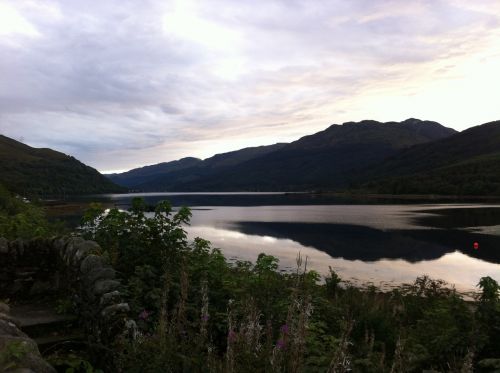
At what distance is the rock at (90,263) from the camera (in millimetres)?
6566

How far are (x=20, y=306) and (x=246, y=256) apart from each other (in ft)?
95.8

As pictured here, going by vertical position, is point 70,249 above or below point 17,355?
above

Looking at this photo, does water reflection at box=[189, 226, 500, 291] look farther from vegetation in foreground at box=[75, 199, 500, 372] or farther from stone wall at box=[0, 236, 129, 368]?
stone wall at box=[0, 236, 129, 368]

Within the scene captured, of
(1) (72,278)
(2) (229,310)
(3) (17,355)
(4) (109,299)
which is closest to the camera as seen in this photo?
(3) (17,355)

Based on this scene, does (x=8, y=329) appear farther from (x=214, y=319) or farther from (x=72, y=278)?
(x=214, y=319)

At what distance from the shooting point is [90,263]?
21.6ft

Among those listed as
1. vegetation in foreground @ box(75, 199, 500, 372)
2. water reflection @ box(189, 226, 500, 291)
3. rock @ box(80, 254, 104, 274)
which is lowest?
water reflection @ box(189, 226, 500, 291)

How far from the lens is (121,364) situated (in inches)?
167

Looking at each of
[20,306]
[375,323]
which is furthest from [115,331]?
[375,323]

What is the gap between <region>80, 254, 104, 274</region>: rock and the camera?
6566 millimetres

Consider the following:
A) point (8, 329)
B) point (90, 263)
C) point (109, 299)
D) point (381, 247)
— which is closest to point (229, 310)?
point (109, 299)

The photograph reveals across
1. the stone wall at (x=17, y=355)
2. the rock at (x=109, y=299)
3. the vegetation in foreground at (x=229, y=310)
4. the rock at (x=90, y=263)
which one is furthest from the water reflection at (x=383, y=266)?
the stone wall at (x=17, y=355)

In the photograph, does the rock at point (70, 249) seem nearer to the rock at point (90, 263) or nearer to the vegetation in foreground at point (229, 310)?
the vegetation in foreground at point (229, 310)

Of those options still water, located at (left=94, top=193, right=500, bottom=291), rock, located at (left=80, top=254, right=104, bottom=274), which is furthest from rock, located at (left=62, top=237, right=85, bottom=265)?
still water, located at (left=94, top=193, right=500, bottom=291)
